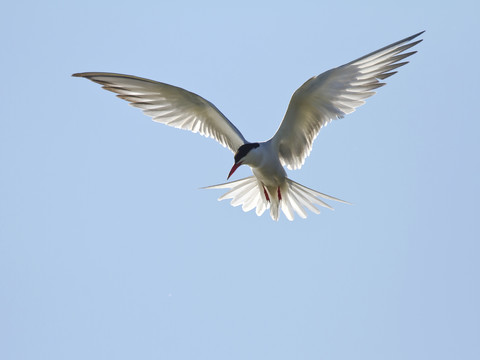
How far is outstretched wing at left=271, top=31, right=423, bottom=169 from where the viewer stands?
6156 mm

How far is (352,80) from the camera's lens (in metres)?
6.39

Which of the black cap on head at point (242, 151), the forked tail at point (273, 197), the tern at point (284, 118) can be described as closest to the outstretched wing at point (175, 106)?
the tern at point (284, 118)

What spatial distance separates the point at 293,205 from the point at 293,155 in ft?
1.98

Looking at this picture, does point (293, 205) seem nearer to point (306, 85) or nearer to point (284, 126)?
point (284, 126)

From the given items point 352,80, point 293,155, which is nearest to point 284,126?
point 293,155

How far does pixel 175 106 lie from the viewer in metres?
6.95

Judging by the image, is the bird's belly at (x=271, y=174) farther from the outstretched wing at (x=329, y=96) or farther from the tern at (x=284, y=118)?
the outstretched wing at (x=329, y=96)

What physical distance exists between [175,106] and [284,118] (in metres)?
1.25

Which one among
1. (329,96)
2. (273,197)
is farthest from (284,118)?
(273,197)

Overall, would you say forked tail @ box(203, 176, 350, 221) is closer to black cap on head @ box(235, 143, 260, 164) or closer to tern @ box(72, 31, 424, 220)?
tern @ box(72, 31, 424, 220)

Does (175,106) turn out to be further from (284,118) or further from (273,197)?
(273,197)

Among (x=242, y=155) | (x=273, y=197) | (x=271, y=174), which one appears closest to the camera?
(x=242, y=155)

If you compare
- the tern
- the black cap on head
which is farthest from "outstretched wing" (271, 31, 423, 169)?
the black cap on head

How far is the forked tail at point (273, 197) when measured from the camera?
280 inches
